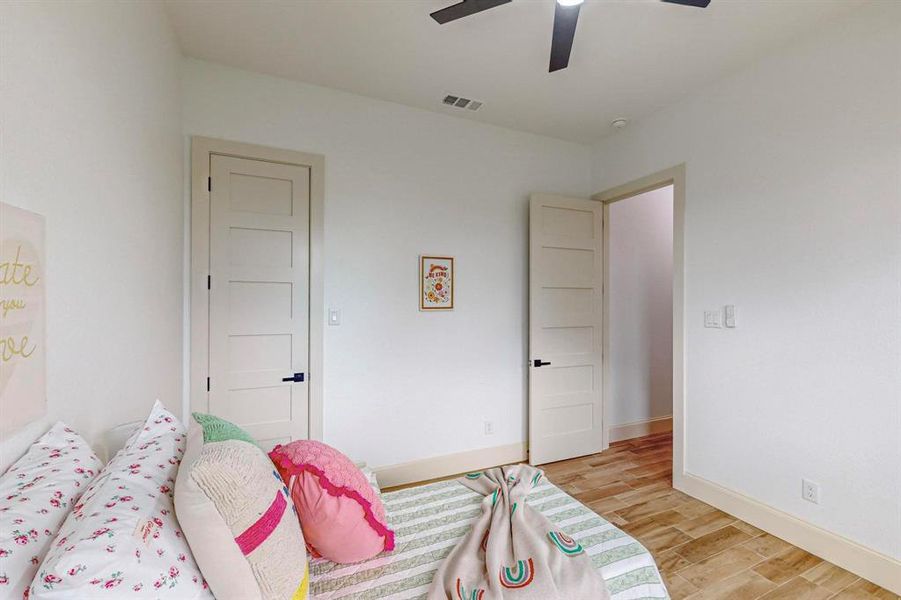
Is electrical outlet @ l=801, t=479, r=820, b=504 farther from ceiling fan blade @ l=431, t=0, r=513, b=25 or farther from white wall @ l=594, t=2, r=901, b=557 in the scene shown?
ceiling fan blade @ l=431, t=0, r=513, b=25

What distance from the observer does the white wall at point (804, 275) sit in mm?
1996

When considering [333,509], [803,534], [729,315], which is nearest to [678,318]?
[729,315]

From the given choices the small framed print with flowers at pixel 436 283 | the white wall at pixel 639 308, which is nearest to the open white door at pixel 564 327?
the white wall at pixel 639 308

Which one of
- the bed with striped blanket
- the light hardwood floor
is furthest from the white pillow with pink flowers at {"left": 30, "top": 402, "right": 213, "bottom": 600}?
the light hardwood floor

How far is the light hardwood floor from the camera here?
6.40 feet

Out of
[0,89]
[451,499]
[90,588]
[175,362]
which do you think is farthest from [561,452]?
[0,89]

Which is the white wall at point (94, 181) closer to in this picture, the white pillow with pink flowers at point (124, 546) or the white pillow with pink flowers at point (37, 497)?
the white pillow with pink flowers at point (37, 497)

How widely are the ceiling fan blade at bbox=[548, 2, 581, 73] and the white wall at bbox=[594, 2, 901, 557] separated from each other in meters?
1.47

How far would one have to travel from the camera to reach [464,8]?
1.66 metres

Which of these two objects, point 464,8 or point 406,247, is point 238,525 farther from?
point 406,247

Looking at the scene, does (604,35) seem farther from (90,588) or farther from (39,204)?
(90,588)

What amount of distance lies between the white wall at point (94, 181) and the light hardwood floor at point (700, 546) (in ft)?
8.28

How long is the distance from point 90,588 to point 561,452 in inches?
135

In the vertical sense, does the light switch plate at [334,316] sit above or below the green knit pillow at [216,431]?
above
